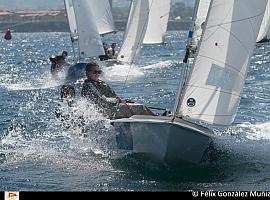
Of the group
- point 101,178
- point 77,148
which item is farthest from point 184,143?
point 77,148

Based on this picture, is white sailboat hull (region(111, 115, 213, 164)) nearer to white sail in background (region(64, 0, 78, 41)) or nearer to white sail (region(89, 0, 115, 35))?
white sail (region(89, 0, 115, 35))

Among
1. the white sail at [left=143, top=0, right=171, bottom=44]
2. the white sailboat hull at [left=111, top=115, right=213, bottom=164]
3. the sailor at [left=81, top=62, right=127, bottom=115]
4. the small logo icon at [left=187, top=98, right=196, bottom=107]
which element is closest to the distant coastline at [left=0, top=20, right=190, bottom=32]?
the white sail at [left=143, top=0, right=171, bottom=44]

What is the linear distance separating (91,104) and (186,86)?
8.27 ft

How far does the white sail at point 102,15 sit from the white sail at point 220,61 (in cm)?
1938

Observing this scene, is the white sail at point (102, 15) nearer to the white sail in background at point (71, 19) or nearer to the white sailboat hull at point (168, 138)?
the white sail in background at point (71, 19)

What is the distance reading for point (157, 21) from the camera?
33.8 m

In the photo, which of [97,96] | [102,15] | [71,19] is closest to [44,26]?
[102,15]

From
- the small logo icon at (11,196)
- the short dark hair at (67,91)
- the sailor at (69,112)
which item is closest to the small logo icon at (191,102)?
the sailor at (69,112)

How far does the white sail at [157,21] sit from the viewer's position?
30.0 m

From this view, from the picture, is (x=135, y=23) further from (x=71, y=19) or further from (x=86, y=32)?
(x=71, y=19)

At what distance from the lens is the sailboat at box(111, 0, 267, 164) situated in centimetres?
1125

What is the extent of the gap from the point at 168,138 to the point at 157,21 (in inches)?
905

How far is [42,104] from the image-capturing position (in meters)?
22.2

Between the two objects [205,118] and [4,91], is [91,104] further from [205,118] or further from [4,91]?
[4,91]
